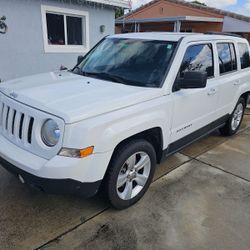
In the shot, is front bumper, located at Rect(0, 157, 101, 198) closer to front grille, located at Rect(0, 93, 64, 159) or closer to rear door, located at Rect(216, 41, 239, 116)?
front grille, located at Rect(0, 93, 64, 159)

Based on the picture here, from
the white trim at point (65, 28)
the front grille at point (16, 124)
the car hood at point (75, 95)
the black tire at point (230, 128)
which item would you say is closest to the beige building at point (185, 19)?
the white trim at point (65, 28)

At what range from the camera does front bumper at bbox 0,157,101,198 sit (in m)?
2.22

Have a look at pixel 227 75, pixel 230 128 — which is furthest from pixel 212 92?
pixel 230 128

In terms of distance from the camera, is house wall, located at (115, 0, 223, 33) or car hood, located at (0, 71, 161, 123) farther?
house wall, located at (115, 0, 223, 33)

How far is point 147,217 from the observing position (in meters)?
2.83

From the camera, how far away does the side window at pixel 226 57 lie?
4105 millimetres

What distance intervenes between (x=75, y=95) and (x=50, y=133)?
500 mm

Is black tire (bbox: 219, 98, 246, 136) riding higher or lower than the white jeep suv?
lower

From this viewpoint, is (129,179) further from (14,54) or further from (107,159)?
(14,54)

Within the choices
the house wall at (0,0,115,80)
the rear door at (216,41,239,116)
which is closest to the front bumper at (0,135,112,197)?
the rear door at (216,41,239,116)

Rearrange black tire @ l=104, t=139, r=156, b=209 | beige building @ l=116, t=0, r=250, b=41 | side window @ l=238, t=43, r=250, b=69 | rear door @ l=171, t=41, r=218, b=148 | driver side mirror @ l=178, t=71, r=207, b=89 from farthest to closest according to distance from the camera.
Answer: beige building @ l=116, t=0, r=250, b=41, side window @ l=238, t=43, r=250, b=69, rear door @ l=171, t=41, r=218, b=148, driver side mirror @ l=178, t=71, r=207, b=89, black tire @ l=104, t=139, r=156, b=209

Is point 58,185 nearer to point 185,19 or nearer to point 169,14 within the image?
point 185,19

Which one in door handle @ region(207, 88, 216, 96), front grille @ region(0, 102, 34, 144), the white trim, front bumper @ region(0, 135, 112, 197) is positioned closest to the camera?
front bumper @ region(0, 135, 112, 197)

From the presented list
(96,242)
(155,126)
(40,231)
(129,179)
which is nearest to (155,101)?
(155,126)
